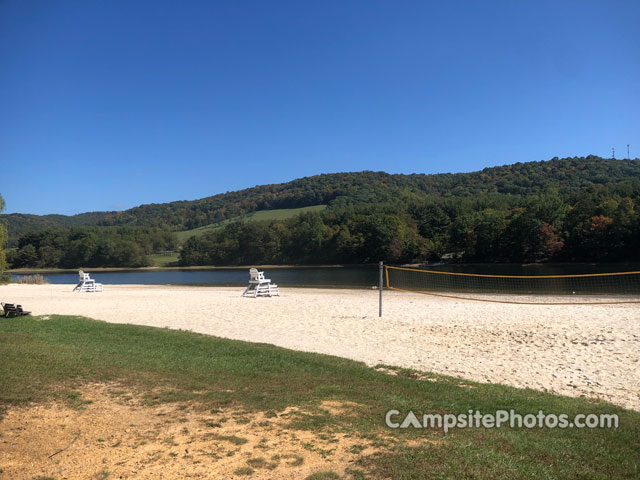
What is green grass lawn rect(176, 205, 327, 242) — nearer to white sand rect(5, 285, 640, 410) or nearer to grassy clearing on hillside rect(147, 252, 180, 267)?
grassy clearing on hillside rect(147, 252, 180, 267)

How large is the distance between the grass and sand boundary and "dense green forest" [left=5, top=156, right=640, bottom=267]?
202 feet

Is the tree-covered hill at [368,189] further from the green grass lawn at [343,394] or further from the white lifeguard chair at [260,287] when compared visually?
→ the green grass lawn at [343,394]

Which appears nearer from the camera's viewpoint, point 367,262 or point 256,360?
point 256,360

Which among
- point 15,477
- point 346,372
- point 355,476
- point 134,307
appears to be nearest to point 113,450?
point 15,477

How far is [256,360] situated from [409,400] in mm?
3409

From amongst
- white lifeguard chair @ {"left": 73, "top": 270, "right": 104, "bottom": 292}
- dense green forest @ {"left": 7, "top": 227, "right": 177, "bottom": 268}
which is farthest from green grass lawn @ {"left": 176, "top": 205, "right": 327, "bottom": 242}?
white lifeguard chair @ {"left": 73, "top": 270, "right": 104, "bottom": 292}

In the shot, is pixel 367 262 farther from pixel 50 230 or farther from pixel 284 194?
pixel 50 230

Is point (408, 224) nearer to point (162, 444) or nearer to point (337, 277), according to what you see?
point (337, 277)

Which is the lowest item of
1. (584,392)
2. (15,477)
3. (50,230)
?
(584,392)

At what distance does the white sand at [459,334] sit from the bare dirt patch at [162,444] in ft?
14.2

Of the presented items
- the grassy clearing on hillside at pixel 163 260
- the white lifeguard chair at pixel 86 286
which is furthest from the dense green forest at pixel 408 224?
the white lifeguard chair at pixel 86 286

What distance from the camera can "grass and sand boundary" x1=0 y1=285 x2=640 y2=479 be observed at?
365cm

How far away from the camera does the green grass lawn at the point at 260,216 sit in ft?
386

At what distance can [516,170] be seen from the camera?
11769cm
